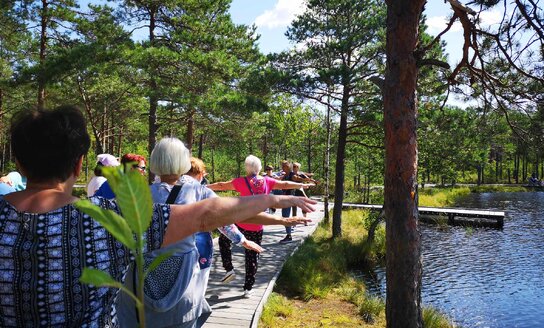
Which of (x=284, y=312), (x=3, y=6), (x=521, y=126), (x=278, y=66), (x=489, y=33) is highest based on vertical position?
(x=3, y=6)

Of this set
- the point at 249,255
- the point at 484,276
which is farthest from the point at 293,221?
the point at 484,276

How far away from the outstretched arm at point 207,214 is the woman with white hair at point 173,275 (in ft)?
1.44

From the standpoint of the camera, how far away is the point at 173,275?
2.00 meters

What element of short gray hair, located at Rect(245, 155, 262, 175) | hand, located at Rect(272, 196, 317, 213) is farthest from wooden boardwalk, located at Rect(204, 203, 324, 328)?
hand, located at Rect(272, 196, 317, 213)

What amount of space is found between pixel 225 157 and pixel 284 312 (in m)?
31.9

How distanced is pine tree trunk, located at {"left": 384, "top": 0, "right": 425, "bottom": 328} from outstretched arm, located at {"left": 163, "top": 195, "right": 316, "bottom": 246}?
10.9 ft

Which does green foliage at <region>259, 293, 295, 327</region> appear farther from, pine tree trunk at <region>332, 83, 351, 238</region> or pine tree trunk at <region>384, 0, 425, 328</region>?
pine tree trunk at <region>332, 83, 351, 238</region>

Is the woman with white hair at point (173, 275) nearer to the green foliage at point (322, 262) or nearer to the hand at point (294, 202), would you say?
the hand at point (294, 202)

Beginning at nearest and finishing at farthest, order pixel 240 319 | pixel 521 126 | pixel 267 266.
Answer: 1. pixel 240 319
2. pixel 521 126
3. pixel 267 266

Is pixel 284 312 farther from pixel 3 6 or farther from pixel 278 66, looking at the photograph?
pixel 3 6

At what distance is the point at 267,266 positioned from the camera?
7.46m

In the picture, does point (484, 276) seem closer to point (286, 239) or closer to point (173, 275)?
point (286, 239)

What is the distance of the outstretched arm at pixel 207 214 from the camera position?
1301 millimetres

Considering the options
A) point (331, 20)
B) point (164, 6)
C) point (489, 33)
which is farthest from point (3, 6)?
point (489, 33)
